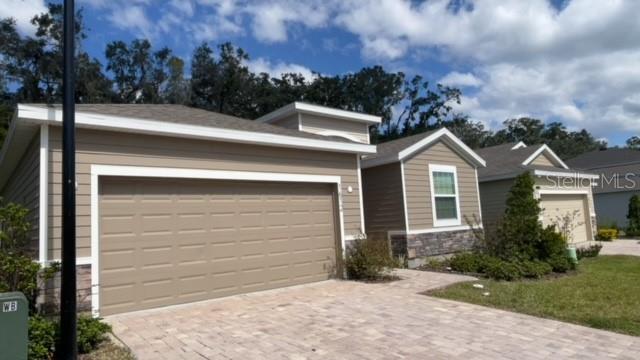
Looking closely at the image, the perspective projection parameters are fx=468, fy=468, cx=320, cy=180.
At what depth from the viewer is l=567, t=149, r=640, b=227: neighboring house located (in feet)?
102

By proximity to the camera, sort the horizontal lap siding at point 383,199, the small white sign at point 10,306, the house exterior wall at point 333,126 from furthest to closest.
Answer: the house exterior wall at point 333,126, the horizontal lap siding at point 383,199, the small white sign at point 10,306

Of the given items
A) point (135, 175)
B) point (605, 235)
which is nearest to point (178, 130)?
point (135, 175)

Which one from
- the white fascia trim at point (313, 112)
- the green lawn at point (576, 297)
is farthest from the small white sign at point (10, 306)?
the white fascia trim at point (313, 112)

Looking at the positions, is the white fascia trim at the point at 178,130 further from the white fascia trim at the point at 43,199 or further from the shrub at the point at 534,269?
the shrub at the point at 534,269

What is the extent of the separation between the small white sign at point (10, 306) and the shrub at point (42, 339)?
4.20 feet

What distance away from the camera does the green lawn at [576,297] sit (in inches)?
277

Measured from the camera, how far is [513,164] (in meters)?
18.5

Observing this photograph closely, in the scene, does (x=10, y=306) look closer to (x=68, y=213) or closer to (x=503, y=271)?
(x=68, y=213)

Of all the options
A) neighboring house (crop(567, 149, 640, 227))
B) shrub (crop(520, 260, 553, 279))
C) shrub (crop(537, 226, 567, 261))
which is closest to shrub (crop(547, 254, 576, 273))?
shrub (crop(537, 226, 567, 261))

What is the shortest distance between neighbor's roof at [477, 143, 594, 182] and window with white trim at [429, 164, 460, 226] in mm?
3943

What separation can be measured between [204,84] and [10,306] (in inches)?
1529

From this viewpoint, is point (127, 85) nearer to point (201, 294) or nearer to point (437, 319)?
point (201, 294)

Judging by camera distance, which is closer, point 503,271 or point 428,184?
point 503,271

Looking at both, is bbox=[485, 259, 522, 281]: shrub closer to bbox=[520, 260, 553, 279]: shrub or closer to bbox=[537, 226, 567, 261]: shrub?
bbox=[520, 260, 553, 279]: shrub
